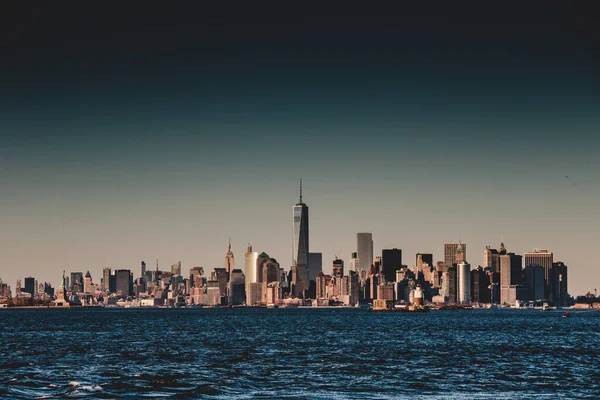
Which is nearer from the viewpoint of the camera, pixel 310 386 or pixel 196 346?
pixel 310 386

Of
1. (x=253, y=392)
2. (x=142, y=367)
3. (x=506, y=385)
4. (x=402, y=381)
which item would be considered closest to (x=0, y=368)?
(x=142, y=367)

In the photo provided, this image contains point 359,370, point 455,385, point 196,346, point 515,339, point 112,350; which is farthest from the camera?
point 515,339

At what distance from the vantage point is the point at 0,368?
2904 inches

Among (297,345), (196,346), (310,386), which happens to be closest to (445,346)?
(297,345)

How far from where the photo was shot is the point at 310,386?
6053 centimetres

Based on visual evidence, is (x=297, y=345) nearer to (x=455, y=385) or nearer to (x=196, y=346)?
(x=196, y=346)

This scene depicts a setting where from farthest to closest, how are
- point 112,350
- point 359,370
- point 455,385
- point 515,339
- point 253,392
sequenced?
point 515,339 → point 112,350 → point 359,370 → point 455,385 → point 253,392

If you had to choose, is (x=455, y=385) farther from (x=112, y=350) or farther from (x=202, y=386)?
(x=112, y=350)

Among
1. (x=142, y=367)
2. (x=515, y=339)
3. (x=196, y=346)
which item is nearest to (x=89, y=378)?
(x=142, y=367)

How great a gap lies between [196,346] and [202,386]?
42.6 meters

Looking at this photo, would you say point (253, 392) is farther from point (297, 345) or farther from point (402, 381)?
point (297, 345)

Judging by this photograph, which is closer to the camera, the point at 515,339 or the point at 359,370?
the point at 359,370

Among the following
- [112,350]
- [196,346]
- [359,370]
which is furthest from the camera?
[196,346]

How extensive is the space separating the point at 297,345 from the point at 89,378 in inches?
1650
